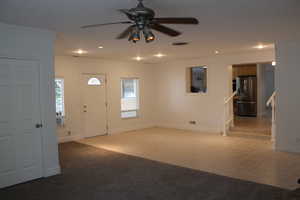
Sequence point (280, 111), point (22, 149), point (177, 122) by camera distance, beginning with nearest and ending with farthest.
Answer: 1. point (22, 149)
2. point (280, 111)
3. point (177, 122)

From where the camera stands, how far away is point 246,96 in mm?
10828

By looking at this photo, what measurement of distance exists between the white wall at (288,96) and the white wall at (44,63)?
4949 mm

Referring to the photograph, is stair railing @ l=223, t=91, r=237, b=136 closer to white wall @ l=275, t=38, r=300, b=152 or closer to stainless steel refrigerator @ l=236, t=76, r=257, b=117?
white wall @ l=275, t=38, r=300, b=152

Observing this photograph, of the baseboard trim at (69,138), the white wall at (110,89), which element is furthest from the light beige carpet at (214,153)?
the white wall at (110,89)

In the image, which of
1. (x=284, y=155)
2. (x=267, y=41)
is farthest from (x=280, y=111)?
(x=267, y=41)

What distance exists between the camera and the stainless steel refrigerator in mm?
10688

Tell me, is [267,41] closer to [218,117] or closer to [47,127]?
[218,117]

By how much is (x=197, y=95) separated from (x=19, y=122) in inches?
237

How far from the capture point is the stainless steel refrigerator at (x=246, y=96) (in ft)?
35.1

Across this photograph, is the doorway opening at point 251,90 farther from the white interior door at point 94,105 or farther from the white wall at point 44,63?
the white wall at point 44,63

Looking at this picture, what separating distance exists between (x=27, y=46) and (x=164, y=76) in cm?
611

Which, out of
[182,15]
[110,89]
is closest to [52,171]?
[182,15]

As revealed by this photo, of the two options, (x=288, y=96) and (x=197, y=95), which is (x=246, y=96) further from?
(x=288, y=96)

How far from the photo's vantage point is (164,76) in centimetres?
957
